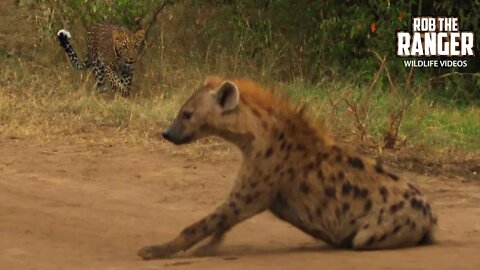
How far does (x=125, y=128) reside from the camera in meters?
8.07

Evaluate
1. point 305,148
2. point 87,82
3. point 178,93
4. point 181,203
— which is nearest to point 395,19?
point 178,93

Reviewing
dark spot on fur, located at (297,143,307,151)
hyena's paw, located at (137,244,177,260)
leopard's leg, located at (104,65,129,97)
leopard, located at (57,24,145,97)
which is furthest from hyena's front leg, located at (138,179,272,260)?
leopard, located at (57,24,145,97)

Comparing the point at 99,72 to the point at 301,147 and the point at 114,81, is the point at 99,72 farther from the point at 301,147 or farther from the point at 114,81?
the point at 301,147

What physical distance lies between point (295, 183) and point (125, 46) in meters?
5.99

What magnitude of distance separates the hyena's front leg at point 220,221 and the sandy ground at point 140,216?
7cm

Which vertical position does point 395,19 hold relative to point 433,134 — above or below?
above

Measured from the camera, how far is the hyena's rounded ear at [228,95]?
184 inches

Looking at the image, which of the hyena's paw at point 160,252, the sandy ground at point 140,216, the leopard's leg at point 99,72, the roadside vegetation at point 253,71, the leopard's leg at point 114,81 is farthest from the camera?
the leopard's leg at point 99,72

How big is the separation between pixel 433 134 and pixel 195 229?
3823mm

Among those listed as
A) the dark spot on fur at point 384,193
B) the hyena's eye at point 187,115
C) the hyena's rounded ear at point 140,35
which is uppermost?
the hyena's rounded ear at point 140,35

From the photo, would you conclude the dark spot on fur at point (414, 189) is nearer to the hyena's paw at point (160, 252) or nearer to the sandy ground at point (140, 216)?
the sandy ground at point (140, 216)

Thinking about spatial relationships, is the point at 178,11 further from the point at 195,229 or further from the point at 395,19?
the point at 195,229

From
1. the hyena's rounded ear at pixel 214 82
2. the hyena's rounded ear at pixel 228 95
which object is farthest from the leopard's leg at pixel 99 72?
Result: the hyena's rounded ear at pixel 228 95

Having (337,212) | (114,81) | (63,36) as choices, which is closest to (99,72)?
(114,81)
